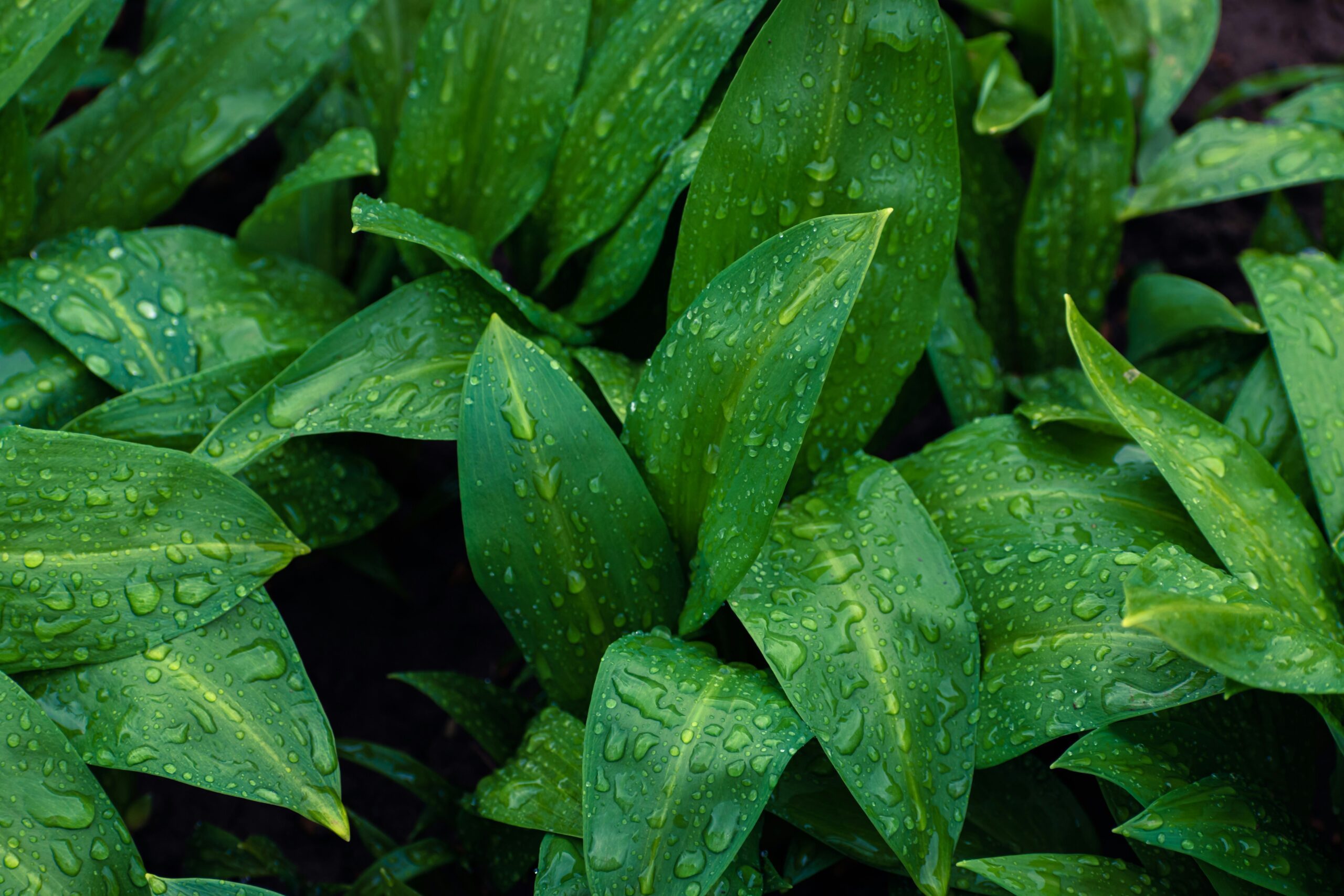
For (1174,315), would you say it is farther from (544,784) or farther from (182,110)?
(182,110)

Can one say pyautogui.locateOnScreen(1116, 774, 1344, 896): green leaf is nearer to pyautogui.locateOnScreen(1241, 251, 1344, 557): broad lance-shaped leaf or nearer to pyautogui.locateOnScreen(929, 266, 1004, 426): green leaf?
pyautogui.locateOnScreen(1241, 251, 1344, 557): broad lance-shaped leaf

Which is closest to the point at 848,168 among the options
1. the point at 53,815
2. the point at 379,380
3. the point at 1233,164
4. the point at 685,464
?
the point at 685,464


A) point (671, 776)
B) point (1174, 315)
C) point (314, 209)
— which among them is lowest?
point (671, 776)

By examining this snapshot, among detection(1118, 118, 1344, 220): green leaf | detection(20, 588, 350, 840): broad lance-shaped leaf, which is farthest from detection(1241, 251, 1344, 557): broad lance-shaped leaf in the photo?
detection(20, 588, 350, 840): broad lance-shaped leaf

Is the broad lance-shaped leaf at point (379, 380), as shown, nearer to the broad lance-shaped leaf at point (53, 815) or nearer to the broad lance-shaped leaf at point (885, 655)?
the broad lance-shaped leaf at point (53, 815)

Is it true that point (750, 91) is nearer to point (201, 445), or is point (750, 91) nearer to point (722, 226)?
point (722, 226)

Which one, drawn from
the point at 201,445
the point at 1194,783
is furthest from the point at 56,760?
the point at 1194,783

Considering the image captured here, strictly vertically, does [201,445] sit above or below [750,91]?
below
